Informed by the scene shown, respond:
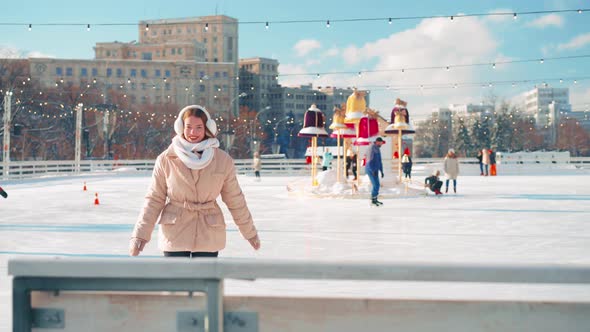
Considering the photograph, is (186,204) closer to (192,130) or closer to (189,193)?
(189,193)

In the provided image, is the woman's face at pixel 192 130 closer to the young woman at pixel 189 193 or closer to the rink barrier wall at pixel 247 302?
the young woman at pixel 189 193

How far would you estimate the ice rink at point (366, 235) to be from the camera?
18.3 ft

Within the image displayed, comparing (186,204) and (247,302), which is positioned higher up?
(186,204)

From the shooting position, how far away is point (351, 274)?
232 centimetres

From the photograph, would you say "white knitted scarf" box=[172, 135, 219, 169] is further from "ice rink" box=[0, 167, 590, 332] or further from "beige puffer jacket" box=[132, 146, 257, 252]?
"ice rink" box=[0, 167, 590, 332]

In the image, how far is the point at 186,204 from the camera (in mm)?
3971

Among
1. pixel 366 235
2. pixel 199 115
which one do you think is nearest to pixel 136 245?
pixel 199 115

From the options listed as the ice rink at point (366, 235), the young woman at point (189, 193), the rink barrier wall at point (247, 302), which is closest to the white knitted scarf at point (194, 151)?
the young woman at point (189, 193)

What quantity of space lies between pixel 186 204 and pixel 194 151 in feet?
1.01

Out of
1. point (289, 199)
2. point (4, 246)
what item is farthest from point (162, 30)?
point (4, 246)

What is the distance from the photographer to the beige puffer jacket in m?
3.96

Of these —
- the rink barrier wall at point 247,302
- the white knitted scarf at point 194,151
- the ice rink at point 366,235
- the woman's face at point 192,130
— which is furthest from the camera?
the ice rink at point 366,235

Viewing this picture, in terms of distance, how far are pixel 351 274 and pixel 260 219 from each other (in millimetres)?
10686

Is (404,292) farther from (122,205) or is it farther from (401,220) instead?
(122,205)
